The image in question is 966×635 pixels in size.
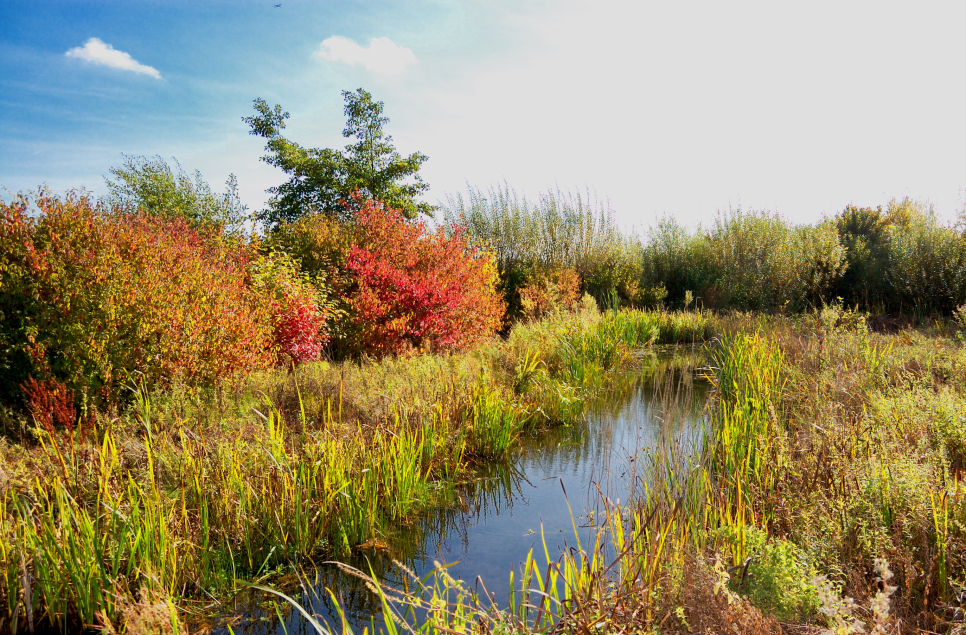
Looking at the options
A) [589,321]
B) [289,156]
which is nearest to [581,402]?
[589,321]

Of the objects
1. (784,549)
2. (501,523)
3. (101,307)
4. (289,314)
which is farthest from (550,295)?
(784,549)

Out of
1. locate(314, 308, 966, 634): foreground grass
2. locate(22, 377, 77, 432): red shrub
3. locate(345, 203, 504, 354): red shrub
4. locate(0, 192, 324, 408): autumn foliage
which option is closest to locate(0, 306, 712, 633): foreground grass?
locate(22, 377, 77, 432): red shrub

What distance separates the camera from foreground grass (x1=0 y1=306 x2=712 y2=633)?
117 inches

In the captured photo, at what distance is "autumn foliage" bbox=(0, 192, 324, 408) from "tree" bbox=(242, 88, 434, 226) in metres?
14.9

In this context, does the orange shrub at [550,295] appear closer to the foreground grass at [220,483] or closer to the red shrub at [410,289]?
the red shrub at [410,289]

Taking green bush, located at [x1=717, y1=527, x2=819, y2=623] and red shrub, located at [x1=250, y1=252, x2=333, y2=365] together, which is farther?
red shrub, located at [x1=250, y1=252, x2=333, y2=365]

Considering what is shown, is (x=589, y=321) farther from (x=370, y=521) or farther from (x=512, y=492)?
(x=370, y=521)

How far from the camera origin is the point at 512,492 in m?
5.26

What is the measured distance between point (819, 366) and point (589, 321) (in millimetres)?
5013

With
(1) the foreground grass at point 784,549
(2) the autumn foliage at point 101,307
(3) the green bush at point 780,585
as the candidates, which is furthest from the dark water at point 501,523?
(2) the autumn foliage at point 101,307

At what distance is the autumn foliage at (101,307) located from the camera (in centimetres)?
520

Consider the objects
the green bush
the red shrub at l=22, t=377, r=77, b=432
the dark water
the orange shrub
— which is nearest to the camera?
the green bush

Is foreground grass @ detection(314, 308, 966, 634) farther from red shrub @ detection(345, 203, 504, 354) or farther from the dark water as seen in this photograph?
red shrub @ detection(345, 203, 504, 354)

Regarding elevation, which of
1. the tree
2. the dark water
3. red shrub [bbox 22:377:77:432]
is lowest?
the dark water
